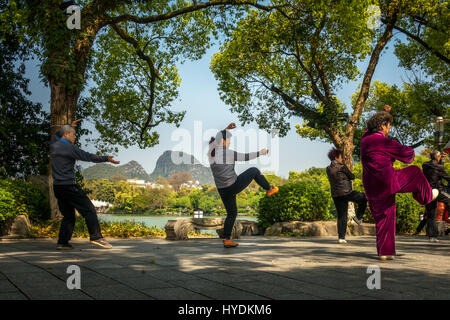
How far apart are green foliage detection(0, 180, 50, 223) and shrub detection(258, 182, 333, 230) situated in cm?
690

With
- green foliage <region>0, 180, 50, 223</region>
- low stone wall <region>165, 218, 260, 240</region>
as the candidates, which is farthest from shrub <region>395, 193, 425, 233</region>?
green foliage <region>0, 180, 50, 223</region>

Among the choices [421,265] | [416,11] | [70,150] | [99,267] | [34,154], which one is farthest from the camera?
[416,11]

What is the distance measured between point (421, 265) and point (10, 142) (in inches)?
540

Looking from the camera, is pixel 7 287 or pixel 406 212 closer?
pixel 7 287

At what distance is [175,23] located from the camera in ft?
66.5

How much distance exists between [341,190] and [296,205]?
170 inches

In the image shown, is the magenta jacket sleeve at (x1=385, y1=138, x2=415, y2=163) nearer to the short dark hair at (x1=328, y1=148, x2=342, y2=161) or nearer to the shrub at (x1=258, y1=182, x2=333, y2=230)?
the short dark hair at (x1=328, y1=148, x2=342, y2=161)

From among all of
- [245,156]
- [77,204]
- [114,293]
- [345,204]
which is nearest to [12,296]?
[114,293]

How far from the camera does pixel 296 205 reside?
1299 centimetres

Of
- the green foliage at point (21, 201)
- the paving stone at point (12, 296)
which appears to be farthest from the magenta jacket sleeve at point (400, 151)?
the green foliage at point (21, 201)

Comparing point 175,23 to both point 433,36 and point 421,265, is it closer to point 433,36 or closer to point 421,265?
point 433,36

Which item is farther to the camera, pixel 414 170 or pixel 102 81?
pixel 102 81

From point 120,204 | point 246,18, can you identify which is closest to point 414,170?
point 246,18

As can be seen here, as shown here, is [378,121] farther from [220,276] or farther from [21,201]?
[21,201]
